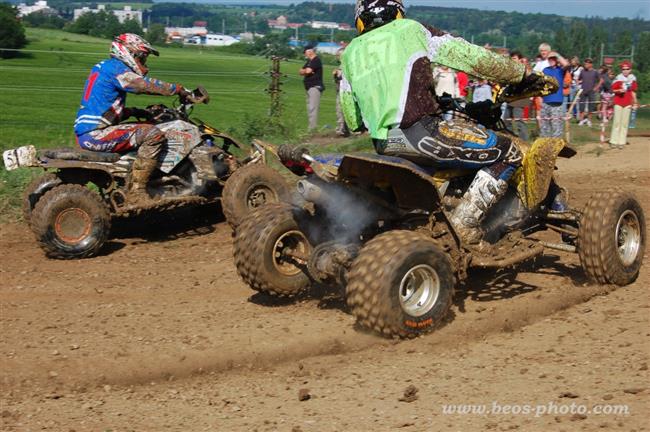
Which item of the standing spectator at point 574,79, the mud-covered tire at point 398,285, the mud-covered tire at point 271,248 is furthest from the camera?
the standing spectator at point 574,79

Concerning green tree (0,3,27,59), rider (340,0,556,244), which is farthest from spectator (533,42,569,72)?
green tree (0,3,27,59)

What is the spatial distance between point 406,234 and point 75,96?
22.4m

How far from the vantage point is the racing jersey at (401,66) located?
613cm

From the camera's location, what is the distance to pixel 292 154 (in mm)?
6379

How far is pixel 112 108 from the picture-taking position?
33.0ft

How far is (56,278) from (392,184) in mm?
3824

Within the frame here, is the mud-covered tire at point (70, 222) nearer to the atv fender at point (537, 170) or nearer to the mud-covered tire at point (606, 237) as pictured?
the atv fender at point (537, 170)

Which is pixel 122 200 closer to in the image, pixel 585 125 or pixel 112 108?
pixel 112 108

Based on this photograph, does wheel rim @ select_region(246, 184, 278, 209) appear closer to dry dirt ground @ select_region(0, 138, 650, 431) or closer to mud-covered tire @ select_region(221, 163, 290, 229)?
mud-covered tire @ select_region(221, 163, 290, 229)

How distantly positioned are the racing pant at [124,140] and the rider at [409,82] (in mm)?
3834

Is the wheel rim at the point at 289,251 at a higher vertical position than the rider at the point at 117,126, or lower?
lower

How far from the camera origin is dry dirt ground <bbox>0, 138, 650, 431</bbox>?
16.3 ft

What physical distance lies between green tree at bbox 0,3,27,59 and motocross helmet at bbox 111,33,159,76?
1582cm

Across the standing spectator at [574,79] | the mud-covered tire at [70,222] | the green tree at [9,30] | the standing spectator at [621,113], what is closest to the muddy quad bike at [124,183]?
the mud-covered tire at [70,222]
